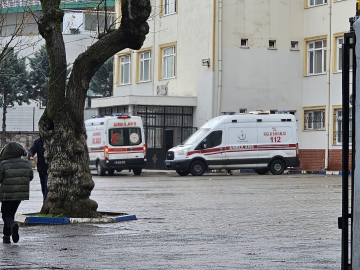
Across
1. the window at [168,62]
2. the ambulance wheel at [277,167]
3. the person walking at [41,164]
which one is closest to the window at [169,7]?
the window at [168,62]

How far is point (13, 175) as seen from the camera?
441 inches

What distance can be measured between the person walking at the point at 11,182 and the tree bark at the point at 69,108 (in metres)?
2.81

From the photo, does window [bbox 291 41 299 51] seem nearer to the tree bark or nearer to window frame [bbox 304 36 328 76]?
window frame [bbox 304 36 328 76]

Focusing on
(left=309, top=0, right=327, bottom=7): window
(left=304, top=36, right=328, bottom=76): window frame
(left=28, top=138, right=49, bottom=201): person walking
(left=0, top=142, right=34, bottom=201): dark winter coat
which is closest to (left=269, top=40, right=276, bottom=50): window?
(left=304, top=36, right=328, bottom=76): window frame

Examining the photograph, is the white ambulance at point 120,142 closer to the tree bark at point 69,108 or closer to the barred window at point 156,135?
the barred window at point 156,135

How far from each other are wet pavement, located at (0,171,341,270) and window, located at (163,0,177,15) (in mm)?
23433

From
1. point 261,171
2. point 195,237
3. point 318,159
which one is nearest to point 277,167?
point 261,171

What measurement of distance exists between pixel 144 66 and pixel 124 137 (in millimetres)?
11744

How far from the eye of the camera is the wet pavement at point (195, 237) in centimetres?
901

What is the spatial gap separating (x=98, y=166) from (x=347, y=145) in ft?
99.2

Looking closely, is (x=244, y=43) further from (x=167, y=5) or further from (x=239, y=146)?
(x=239, y=146)

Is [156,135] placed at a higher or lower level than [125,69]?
lower

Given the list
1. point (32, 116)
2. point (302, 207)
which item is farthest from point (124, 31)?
point (32, 116)

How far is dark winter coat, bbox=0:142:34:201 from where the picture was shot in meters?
11.1
